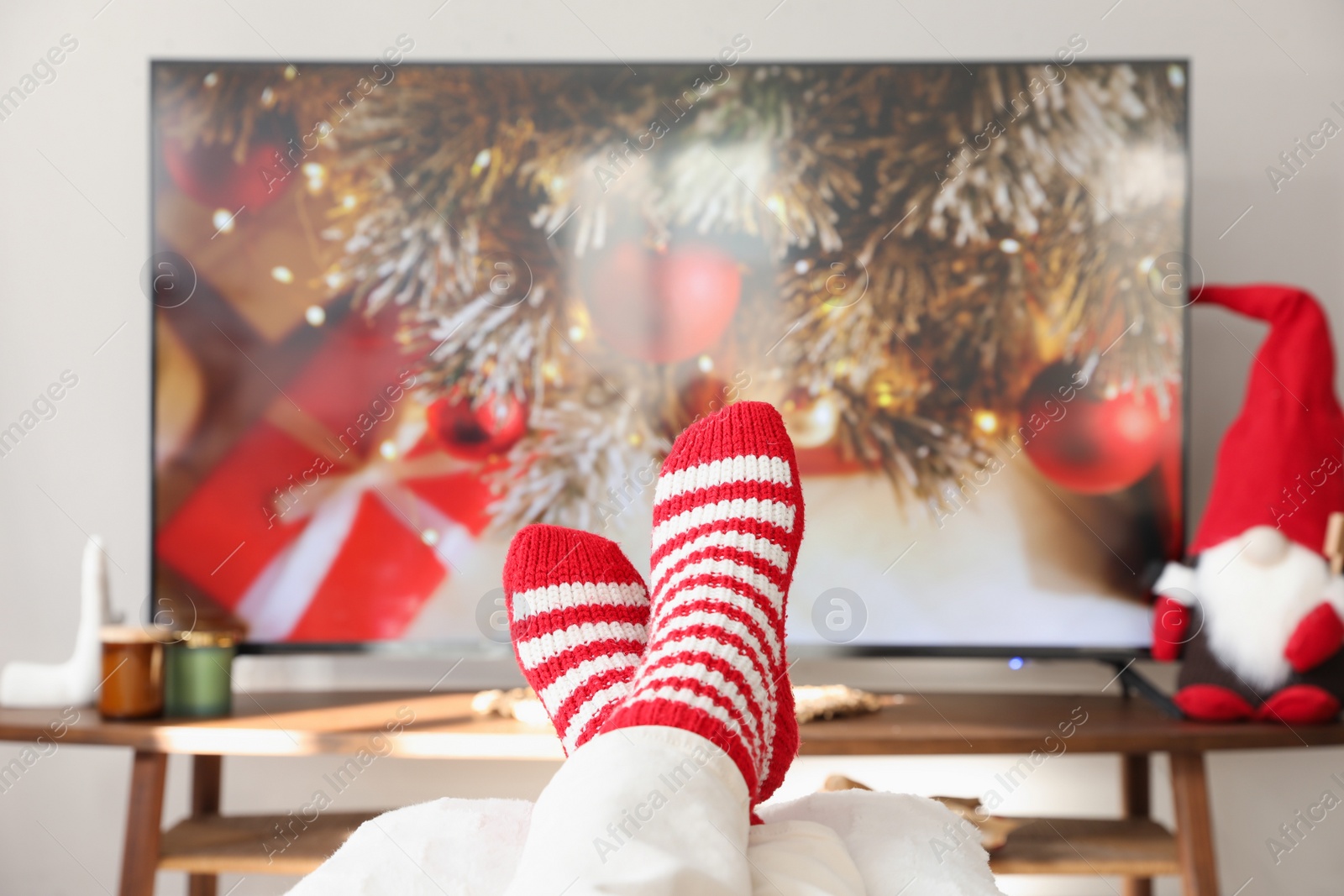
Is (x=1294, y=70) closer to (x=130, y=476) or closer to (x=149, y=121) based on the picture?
(x=149, y=121)

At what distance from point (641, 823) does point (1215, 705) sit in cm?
88

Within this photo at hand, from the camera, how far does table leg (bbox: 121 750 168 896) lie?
1148mm

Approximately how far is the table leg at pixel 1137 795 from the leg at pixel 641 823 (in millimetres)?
956

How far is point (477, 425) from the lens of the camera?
135 centimetres

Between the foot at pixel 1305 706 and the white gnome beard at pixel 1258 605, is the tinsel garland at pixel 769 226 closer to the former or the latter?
the white gnome beard at pixel 1258 605

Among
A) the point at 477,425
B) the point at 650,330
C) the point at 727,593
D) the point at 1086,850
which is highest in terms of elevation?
the point at 650,330

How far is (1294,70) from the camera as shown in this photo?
4.86ft

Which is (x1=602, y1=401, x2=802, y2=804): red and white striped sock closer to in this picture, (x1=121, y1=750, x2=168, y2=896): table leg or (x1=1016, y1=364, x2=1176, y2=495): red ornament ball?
(x1=1016, y1=364, x2=1176, y2=495): red ornament ball

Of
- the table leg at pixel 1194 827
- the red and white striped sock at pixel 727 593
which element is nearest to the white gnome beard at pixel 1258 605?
the table leg at pixel 1194 827

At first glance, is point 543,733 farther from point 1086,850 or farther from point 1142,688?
point 1142,688

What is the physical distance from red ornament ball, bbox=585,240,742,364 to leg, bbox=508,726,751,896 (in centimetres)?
78

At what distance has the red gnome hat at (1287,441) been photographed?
47.9 inches

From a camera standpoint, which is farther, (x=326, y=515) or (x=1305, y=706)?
(x=326, y=515)

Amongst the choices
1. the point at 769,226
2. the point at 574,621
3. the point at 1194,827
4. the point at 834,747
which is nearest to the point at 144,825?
the point at 574,621
